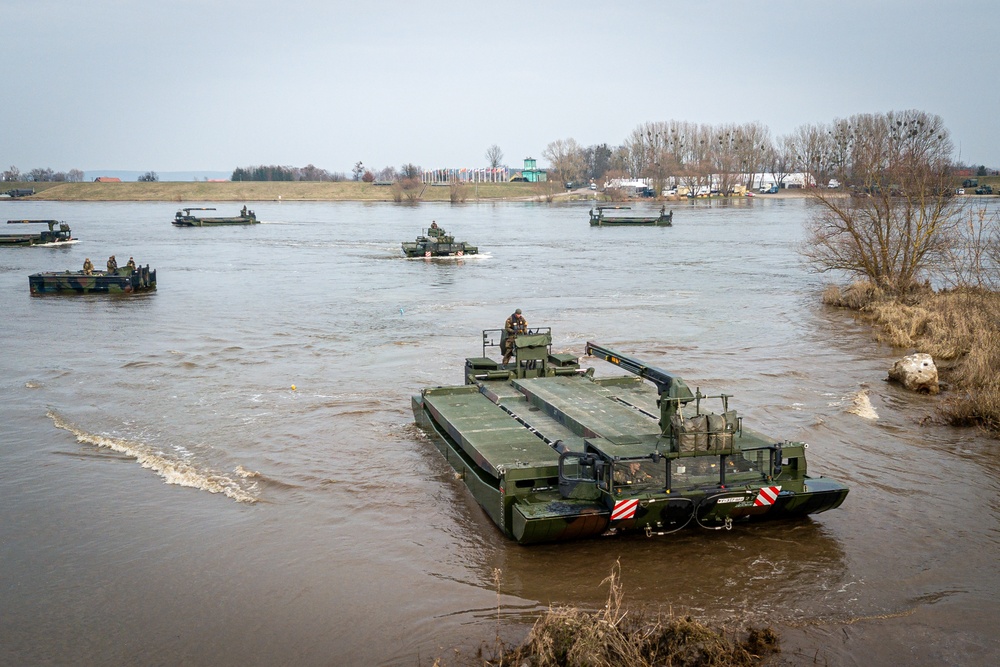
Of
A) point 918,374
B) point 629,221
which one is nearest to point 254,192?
point 629,221

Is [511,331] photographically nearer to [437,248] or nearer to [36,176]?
[437,248]

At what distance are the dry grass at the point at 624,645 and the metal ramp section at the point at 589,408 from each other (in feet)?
10.3

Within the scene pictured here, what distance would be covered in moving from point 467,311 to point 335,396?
11.8m

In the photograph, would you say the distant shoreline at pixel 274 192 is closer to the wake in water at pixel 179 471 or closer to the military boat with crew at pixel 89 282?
the military boat with crew at pixel 89 282

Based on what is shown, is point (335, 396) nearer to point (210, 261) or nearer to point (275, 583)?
point (275, 583)

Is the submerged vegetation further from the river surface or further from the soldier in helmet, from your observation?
the soldier in helmet

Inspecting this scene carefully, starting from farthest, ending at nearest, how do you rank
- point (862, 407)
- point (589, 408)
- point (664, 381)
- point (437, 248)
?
point (437, 248)
point (862, 407)
point (589, 408)
point (664, 381)

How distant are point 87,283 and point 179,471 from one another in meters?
23.0

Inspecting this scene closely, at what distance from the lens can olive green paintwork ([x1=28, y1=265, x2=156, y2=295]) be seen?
34.5m

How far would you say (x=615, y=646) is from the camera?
7.85 meters

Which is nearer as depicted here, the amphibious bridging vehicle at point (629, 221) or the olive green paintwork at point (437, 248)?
the olive green paintwork at point (437, 248)

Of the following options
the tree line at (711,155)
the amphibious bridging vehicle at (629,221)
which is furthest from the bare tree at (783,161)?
the amphibious bridging vehicle at (629,221)

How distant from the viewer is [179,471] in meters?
14.4

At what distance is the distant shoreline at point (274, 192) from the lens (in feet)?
431
